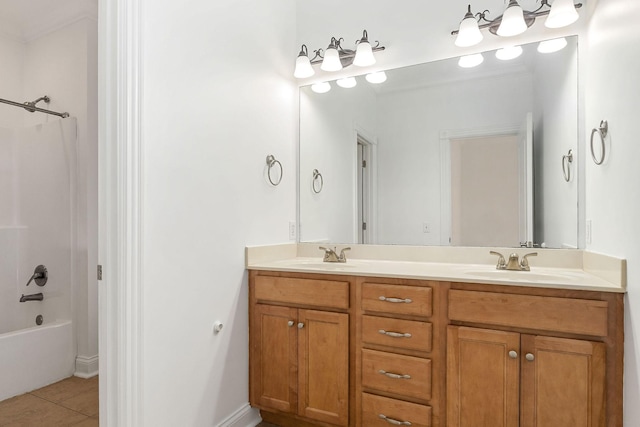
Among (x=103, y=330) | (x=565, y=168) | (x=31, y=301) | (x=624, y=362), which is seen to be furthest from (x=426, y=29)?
(x=31, y=301)

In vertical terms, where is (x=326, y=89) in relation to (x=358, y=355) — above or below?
above

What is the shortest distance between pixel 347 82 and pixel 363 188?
2.29 feet

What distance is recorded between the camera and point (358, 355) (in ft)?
5.71

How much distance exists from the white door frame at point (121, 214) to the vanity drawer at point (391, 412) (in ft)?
3.20

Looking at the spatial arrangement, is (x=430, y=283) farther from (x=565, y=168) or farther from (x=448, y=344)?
(x=565, y=168)

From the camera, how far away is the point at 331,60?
7.57 ft

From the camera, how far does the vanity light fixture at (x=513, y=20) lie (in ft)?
5.74

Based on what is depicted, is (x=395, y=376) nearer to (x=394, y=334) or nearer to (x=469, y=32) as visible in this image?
(x=394, y=334)

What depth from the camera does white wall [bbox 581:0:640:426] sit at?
1183mm

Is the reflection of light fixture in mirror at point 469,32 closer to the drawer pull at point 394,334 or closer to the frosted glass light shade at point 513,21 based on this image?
the frosted glass light shade at point 513,21

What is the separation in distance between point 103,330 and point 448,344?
4.55 feet

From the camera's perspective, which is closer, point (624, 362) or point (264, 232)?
point (624, 362)

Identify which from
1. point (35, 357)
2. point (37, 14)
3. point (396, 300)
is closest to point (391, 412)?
point (396, 300)

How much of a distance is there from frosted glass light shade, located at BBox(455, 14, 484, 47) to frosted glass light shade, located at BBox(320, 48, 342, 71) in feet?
2.35
